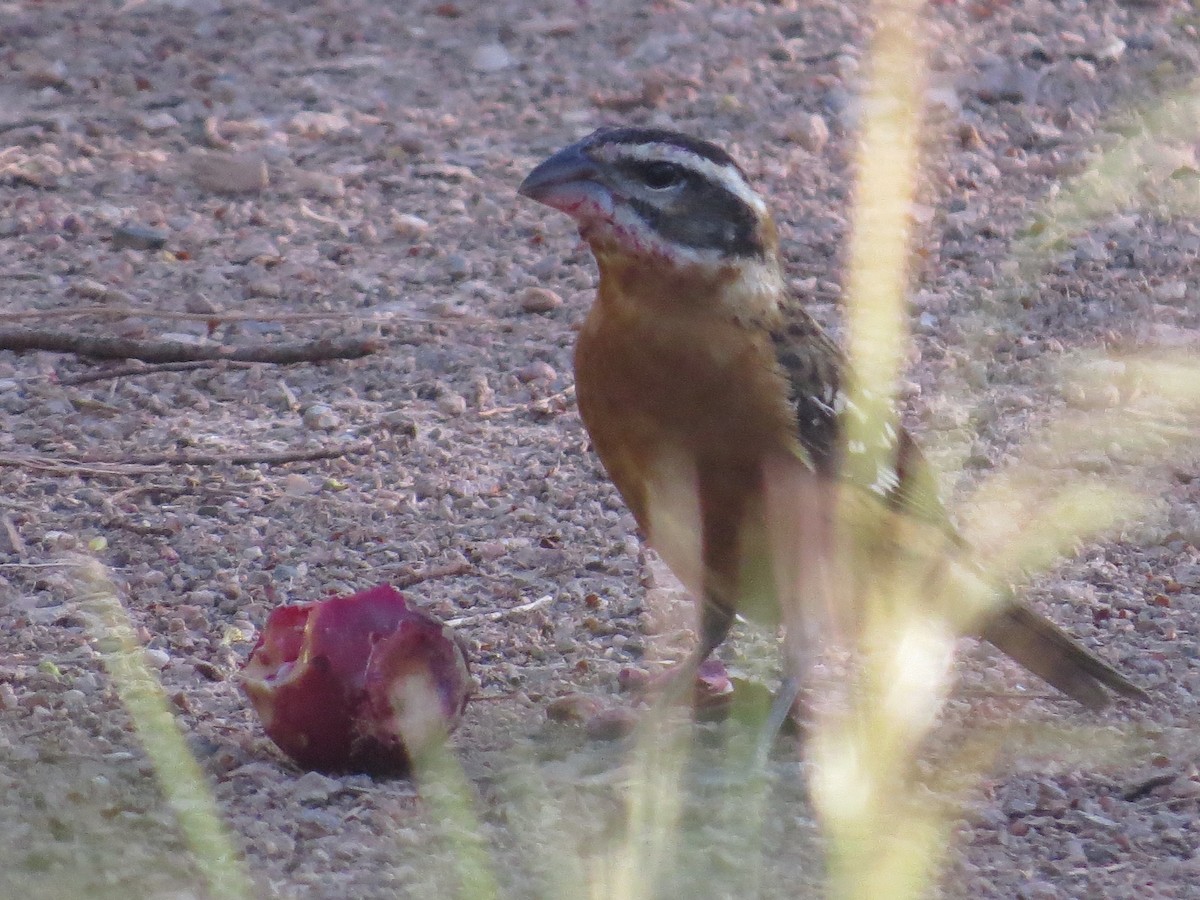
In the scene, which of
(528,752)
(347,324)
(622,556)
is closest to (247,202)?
(347,324)

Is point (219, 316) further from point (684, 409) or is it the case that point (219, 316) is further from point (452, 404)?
point (684, 409)

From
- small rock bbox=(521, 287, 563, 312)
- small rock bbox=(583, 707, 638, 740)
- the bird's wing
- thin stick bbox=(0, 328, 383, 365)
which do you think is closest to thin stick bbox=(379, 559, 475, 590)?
small rock bbox=(583, 707, 638, 740)

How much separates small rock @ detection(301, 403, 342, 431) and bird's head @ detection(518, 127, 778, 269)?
180cm

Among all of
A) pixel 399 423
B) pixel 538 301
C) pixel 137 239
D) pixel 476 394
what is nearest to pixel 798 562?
pixel 399 423

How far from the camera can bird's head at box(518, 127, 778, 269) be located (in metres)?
4.57

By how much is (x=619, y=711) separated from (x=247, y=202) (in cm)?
399

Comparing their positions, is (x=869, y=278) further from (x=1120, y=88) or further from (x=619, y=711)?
(x=619, y=711)

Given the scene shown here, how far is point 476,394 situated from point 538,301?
720mm

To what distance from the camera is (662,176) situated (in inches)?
181

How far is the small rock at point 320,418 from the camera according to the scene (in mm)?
6230

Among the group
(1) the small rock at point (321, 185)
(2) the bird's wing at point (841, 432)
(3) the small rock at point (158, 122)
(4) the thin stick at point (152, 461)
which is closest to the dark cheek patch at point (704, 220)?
(2) the bird's wing at point (841, 432)

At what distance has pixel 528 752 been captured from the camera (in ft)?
14.3

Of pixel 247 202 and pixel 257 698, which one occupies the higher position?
pixel 257 698

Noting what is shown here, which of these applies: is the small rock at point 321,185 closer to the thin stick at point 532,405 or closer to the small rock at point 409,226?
the small rock at point 409,226
